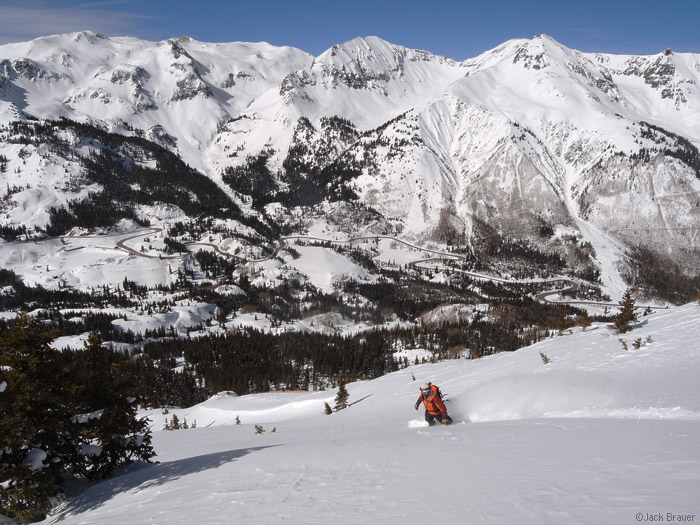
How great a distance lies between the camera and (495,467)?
8789mm

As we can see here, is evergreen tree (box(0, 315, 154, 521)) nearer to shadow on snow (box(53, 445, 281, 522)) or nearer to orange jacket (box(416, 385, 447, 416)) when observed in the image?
shadow on snow (box(53, 445, 281, 522))

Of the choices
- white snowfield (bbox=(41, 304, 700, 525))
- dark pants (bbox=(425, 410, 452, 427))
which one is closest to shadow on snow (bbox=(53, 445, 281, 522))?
white snowfield (bbox=(41, 304, 700, 525))

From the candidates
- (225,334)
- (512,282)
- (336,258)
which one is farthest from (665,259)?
(225,334)

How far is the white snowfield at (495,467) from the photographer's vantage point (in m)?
6.63

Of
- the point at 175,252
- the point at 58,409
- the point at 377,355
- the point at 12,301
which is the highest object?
the point at 175,252

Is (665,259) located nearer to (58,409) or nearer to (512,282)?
(512,282)

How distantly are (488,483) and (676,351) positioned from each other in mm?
15601

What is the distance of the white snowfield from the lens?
6629mm

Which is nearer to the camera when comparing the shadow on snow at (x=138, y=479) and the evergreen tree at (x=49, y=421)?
the evergreen tree at (x=49, y=421)

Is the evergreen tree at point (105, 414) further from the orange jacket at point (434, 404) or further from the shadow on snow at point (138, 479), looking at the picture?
the orange jacket at point (434, 404)

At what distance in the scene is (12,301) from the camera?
465ft

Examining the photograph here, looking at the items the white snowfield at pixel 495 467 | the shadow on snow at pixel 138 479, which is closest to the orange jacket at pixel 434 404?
the white snowfield at pixel 495 467

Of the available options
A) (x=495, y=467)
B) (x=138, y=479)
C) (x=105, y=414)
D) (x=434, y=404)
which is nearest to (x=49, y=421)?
(x=105, y=414)

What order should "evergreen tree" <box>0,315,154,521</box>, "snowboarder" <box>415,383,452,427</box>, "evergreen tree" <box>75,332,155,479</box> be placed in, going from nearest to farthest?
"evergreen tree" <box>0,315,154,521</box>, "evergreen tree" <box>75,332,155,479</box>, "snowboarder" <box>415,383,452,427</box>
